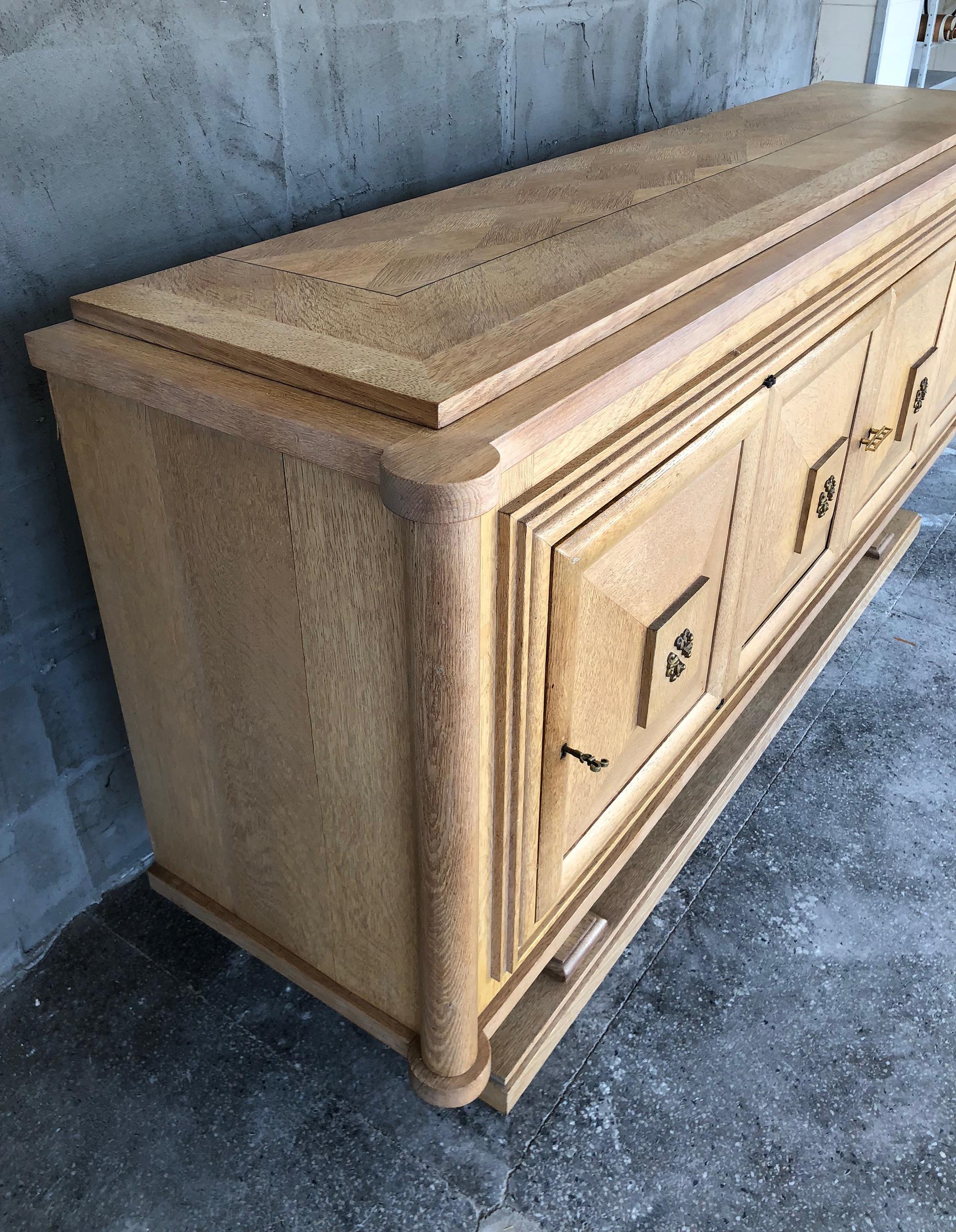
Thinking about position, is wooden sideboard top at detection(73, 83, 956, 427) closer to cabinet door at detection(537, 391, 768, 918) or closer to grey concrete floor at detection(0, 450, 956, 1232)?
cabinet door at detection(537, 391, 768, 918)

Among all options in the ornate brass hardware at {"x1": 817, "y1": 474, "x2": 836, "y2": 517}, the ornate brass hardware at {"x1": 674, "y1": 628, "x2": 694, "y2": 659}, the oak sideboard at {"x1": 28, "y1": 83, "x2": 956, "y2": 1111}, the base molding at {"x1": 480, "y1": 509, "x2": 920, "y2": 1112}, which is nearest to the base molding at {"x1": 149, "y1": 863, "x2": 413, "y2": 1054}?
the oak sideboard at {"x1": 28, "y1": 83, "x2": 956, "y2": 1111}

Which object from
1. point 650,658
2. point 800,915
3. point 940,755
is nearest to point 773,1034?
point 800,915

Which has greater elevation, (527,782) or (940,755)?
(527,782)

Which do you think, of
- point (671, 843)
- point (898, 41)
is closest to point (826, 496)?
point (671, 843)

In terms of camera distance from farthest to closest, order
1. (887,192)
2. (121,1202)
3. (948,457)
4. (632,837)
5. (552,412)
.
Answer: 1. (948,457)
2. (887,192)
3. (632,837)
4. (121,1202)
5. (552,412)

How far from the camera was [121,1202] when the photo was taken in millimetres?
1028

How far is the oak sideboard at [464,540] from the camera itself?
0.79 m

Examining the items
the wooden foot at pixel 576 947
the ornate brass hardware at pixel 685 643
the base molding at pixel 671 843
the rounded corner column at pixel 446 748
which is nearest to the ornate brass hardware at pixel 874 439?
the base molding at pixel 671 843

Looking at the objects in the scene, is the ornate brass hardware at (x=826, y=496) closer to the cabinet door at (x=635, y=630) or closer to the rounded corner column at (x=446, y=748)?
the cabinet door at (x=635, y=630)

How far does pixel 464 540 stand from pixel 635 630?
361 millimetres

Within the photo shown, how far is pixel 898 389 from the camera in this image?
5.43 ft

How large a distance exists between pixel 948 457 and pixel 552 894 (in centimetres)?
208

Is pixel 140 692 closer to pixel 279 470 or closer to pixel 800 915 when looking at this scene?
pixel 279 470

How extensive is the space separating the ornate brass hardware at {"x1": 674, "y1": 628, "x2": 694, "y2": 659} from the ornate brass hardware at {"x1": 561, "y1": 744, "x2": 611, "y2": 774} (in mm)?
209
